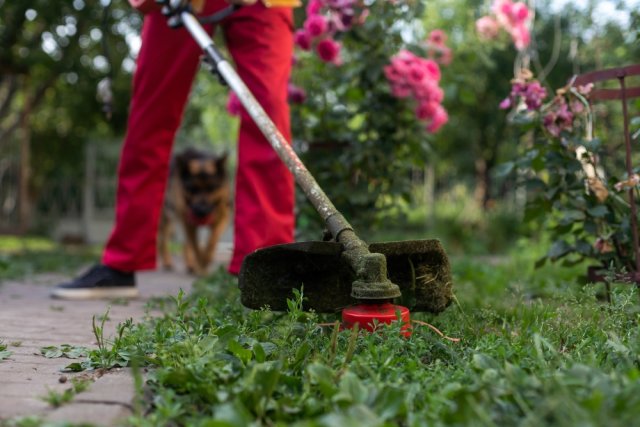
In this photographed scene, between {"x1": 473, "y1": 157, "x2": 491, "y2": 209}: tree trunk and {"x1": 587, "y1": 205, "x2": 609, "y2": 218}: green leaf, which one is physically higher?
{"x1": 473, "y1": 157, "x2": 491, "y2": 209}: tree trunk

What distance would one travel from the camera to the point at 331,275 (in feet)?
5.82

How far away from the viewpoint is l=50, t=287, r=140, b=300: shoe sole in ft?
9.41

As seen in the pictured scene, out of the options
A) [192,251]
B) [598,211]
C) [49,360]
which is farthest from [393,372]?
[192,251]

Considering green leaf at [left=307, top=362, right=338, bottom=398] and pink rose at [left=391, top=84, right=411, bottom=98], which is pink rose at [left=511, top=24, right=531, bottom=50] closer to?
pink rose at [left=391, top=84, right=411, bottom=98]

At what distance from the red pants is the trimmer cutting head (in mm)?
675

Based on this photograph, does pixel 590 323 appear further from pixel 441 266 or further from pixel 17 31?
pixel 17 31

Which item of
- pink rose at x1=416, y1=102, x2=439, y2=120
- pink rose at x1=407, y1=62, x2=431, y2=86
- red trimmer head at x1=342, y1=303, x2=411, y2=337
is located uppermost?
pink rose at x1=407, y1=62, x2=431, y2=86

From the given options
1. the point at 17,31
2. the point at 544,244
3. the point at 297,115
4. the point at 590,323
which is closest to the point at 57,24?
the point at 17,31

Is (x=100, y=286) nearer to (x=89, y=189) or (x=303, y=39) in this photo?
(x=303, y=39)

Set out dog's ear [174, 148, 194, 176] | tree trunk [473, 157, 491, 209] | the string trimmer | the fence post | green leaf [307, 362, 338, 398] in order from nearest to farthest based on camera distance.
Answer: green leaf [307, 362, 338, 398] < the string trimmer < dog's ear [174, 148, 194, 176] < the fence post < tree trunk [473, 157, 491, 209]

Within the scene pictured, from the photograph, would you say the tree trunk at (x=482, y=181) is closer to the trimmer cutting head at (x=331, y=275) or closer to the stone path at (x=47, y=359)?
the stone path at (x=47, y=359)

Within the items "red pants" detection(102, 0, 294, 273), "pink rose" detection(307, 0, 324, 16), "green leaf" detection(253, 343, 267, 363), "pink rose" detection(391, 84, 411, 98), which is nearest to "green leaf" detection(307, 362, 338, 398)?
"green leaf" detection(253, 343, 267, 363)

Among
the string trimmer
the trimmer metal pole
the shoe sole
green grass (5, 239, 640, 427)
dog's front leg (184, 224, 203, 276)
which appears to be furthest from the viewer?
dog's front leg (184, 224, 203, 276)

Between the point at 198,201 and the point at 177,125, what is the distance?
93.8 inches
